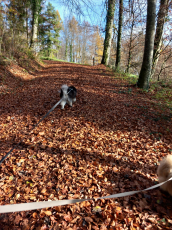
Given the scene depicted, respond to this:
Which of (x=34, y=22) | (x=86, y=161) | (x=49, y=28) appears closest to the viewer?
(x=86, y=161)

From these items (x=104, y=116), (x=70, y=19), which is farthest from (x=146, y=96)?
(x=70, y=19)

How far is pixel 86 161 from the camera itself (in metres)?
3.19

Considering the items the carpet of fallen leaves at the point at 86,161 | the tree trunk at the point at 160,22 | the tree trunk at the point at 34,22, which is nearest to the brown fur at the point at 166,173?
the carpet of fallen leaves at the point at 86,161

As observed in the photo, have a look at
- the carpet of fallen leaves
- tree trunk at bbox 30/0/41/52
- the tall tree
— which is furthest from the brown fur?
the tall tree

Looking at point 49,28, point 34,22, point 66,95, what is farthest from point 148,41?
point 49,28

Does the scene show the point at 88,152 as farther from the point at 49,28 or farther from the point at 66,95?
the point at 49,28

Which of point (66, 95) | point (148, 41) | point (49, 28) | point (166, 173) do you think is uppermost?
point (49, 28)

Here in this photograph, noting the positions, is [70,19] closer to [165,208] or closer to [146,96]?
[146,96]

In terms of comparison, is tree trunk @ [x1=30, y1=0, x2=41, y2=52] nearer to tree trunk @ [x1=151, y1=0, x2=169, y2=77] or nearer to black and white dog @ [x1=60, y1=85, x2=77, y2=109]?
black and white dog @ [x1=60, y1=85, x2=77, y2=109]

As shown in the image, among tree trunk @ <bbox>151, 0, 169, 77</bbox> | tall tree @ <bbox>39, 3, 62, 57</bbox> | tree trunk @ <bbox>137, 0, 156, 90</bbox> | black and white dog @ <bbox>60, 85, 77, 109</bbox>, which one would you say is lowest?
black and white dog @ <bbox>60, 85, 77, 109</bbox>

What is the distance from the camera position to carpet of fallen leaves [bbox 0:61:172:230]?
6.87 feet

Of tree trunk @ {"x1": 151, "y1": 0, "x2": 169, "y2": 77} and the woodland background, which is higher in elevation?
Answer: tree trunk @ {"x1": 151, "y1": 0, "x2": 169, "y2": 77}

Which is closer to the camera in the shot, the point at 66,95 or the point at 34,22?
the point at 66,95

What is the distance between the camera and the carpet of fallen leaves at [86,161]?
6.87ft
